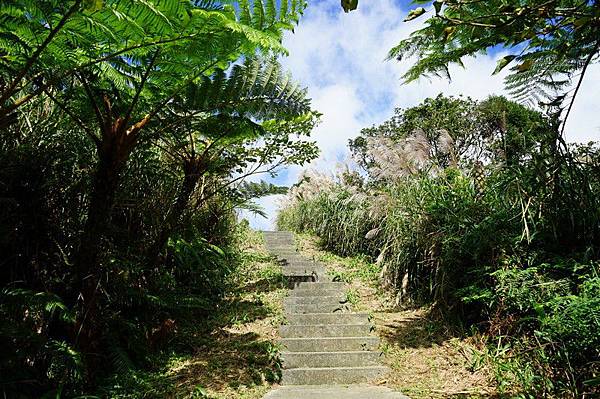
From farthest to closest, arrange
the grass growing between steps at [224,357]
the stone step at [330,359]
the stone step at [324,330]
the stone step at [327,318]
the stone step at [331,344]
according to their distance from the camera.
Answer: the stone step at [327,318] → the stone step at [324,330] → the stone step at [331,344] → the stone step at [330,359] → the grass growing between steps at [224,357]

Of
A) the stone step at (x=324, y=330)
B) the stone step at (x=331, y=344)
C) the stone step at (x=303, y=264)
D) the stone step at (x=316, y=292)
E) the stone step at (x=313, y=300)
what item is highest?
the stone step at (x=303, y=264)

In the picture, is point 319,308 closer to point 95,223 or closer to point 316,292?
point 316,292

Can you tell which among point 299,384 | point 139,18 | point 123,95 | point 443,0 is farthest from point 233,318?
point 443,0

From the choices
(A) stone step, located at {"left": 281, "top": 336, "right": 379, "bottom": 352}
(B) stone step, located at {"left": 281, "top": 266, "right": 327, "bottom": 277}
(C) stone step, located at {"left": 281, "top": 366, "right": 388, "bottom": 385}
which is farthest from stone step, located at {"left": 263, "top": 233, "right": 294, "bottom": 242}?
(C) stone step, located at {"left": 281, "top": 366, "right": 388, "bottom": 385}

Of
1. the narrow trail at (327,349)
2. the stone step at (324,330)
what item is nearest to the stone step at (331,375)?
the narrow trail at (327,349)

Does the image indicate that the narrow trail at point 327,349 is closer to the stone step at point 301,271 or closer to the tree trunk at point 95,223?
the stone step at point 301,271

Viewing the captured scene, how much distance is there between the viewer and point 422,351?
3.88 meters

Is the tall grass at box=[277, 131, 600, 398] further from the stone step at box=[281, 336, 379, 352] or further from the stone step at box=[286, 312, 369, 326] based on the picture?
the stone step at box=[281, 336, 379, 352]

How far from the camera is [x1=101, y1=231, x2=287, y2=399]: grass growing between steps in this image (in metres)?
3.06

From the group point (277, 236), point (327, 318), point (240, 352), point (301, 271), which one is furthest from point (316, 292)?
point (277, 236)

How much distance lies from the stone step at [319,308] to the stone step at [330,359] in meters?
0.93

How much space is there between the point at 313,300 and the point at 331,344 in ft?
3.53

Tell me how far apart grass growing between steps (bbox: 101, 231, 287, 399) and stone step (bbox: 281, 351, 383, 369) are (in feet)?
0.47

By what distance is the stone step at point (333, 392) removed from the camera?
3.18 m
